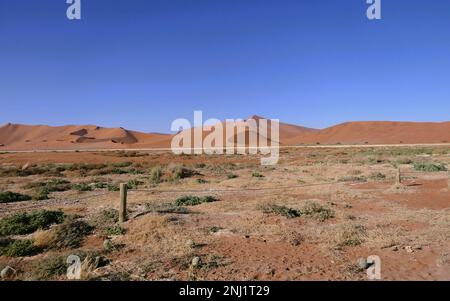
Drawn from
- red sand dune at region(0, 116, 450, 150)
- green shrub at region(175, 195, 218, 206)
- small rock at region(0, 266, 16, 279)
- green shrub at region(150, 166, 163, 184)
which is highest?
red sand dune at region(0, 116, 450, 150)

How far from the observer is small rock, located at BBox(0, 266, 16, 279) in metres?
6.13

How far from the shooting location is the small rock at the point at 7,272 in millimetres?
6127

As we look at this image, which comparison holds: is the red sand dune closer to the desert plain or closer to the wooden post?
the desert plain

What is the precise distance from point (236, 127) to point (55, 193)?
8450cm

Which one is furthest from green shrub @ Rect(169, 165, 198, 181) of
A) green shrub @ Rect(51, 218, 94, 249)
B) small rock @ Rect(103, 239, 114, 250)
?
small rock @ Rect(103, 239, 114, 250)

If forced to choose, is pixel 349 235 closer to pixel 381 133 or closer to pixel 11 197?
pixel 11 197

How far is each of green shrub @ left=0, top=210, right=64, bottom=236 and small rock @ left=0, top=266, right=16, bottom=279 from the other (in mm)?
3007

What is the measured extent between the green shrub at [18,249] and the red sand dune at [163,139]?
81852 millimetres

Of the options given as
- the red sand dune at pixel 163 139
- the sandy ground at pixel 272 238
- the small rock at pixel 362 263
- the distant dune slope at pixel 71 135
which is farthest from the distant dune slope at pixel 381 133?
the small rock at pixel 362 263

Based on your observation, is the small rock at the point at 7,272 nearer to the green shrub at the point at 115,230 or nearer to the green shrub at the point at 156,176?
the green shrub at the point at 115,230

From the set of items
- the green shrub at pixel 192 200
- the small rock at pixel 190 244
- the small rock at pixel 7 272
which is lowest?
the small rock at pixel 7 272

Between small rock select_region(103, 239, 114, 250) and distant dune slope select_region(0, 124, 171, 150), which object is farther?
distant dune slope select_region(0, 124, 171, 150)
